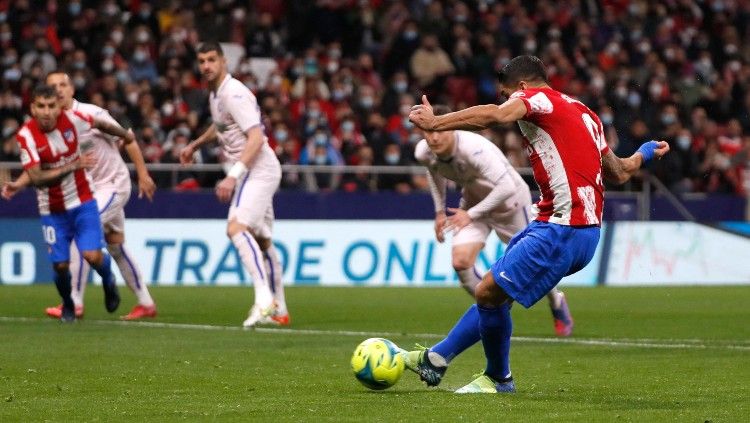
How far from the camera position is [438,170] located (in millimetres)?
13289

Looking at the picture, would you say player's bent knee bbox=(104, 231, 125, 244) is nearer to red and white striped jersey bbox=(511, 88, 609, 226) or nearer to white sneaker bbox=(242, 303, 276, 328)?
white sneaker bbox=(242, 303, 276, 328)

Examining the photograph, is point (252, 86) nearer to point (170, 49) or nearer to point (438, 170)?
point (170, 49)

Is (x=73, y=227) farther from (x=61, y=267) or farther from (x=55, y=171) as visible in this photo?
(x=55, y=171)

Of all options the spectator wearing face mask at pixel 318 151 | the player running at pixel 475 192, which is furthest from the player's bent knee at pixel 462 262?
the spectator wearing face mask at pixel 318 151

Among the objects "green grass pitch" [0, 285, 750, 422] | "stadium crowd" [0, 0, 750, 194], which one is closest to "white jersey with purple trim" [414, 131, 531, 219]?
"green grass pitch" [0, 285, 750, 422]

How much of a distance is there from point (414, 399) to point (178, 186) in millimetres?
14467

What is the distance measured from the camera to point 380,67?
27359 mm

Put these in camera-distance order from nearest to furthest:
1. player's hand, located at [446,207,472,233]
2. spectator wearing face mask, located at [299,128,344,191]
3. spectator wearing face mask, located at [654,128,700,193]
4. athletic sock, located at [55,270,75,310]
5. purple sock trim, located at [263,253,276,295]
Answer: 1. player's hand, located at [446,207,472,233]
2. athletic sock, located at [55,270,75,310]
3. purple sock trim, located at [263,253,276,295]
4. spectator wearing face mask, located at [299,128,344,191]
5. spectator wearing face mask, located at [654,128,700,193]

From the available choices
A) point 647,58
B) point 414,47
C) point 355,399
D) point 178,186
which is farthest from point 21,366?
point 647,58

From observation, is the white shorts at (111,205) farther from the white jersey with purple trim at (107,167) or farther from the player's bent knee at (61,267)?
the player's bent knee at (61,267)

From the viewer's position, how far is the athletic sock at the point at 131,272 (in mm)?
14781

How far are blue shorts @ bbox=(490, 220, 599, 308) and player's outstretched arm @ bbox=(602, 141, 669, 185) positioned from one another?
0.74 meters

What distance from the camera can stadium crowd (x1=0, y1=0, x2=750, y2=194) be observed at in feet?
76.6

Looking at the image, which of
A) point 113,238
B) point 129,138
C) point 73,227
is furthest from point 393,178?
point 73,227
